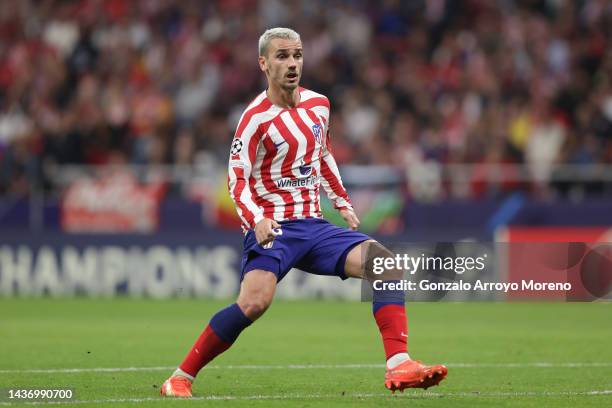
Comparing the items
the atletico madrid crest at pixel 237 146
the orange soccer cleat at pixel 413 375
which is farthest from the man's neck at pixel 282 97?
the orange soccer cleat at pixel 413 375

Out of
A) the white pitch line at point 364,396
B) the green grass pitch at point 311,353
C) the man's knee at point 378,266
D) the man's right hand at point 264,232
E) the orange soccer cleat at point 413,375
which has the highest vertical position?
the man's right hand at point 264,232

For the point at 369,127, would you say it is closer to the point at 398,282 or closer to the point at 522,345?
the point at 522,345

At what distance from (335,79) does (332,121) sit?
198 cm

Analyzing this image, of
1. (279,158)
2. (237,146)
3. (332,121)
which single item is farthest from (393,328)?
(332,121)

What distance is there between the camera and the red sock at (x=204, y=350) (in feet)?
25.5

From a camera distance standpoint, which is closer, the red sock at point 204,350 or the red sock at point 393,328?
the red sock at point 393,328

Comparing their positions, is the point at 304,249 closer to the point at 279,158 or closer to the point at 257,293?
the point at 257,293

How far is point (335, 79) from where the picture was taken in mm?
21172

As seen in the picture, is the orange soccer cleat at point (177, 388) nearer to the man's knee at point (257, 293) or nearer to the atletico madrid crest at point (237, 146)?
the man's knee at point (257, 293)

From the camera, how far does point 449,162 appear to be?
61.4ft

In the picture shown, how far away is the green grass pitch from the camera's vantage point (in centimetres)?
797

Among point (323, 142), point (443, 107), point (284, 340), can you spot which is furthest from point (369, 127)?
point (323, 142)

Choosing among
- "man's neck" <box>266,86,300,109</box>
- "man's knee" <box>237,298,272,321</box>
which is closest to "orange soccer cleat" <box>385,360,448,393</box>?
"man's knee" <box>237,298,272,321</box>

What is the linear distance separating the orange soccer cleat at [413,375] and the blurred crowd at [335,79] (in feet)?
36.1
